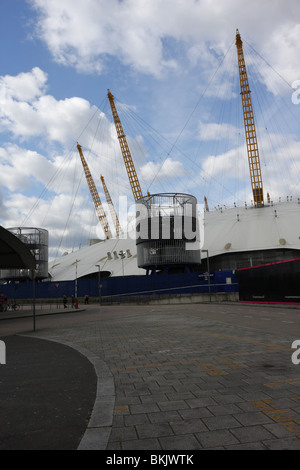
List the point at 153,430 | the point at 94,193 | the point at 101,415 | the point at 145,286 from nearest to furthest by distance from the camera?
the point at 153,430 < the point at 101,415 < the point at 145,286 < the point at 94,193

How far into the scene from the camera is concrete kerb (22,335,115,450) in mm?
3760

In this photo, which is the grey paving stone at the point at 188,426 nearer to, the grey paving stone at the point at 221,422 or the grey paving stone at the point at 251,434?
the grey paving stone at the point at 221,422

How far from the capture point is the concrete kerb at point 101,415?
376cm

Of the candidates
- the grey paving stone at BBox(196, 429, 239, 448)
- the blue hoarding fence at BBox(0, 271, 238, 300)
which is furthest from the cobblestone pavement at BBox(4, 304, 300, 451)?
the blue hoarding fence at BBox(0, 271, 238, 300)

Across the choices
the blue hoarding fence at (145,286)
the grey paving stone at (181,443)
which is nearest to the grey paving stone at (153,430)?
the grey paving stone at (181,443)

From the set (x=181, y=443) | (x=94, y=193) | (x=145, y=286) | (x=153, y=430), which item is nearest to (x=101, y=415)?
(x=153, y=430)

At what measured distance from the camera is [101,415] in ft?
15.0

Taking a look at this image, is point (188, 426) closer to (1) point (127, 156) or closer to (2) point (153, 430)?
(2) point (153, 430)

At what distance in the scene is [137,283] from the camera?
47.6 metres

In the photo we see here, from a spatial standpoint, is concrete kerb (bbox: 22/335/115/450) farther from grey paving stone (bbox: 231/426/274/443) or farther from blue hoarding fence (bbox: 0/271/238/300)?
blue hoarding fence (bbox: 0/271/238/300)

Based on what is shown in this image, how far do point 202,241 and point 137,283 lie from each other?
19730mm

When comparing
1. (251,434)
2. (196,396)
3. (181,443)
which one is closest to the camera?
(181,443)

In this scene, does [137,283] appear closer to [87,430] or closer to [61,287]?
[61,287]
